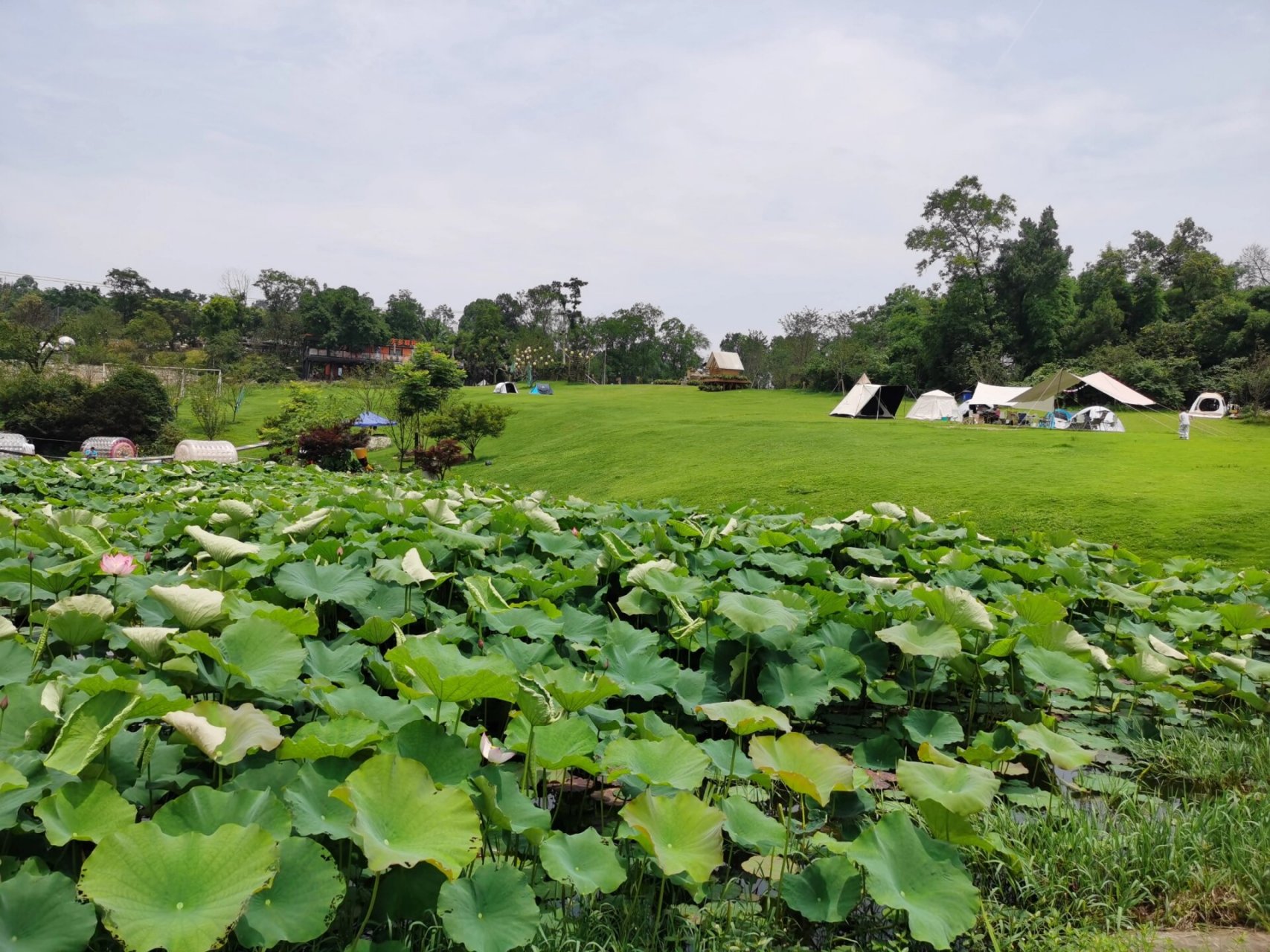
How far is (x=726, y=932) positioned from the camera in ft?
4.73

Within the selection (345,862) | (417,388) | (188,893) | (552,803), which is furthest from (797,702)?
(417,388)

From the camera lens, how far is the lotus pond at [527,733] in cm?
114

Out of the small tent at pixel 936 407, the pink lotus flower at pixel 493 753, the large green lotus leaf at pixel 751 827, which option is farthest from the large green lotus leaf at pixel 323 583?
the small tent at pixel 936 407

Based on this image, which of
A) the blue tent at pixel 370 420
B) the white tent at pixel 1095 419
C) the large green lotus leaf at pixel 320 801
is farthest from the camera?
the blue tent at pixel 370 420

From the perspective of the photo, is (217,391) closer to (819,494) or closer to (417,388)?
(417,388)

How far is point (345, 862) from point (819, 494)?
33.9 feet

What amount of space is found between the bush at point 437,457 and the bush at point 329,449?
1659 millimetres

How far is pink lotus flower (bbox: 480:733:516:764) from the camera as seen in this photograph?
1.57 metres

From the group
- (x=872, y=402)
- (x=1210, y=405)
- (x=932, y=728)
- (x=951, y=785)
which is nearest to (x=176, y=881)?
(x=951, y=785)

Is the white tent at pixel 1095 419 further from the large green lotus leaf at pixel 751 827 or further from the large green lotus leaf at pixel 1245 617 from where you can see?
the large green lotus leaf at pixel 751 827

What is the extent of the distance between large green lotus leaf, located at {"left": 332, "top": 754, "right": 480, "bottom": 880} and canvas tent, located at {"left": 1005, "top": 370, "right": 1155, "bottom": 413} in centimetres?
2585

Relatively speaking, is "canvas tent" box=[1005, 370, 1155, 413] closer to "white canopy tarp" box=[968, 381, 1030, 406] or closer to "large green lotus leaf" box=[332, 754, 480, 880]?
"white canopy tarp" box=[968, 381, 1030, 406]

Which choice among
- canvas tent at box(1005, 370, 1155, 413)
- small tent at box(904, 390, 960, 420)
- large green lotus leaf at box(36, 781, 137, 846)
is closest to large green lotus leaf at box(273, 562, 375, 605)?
large green lotus leaf at box(36, 781, 137, 846)

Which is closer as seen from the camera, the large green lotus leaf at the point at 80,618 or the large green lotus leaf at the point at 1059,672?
the large green lotus leaf at the point at 80,618
